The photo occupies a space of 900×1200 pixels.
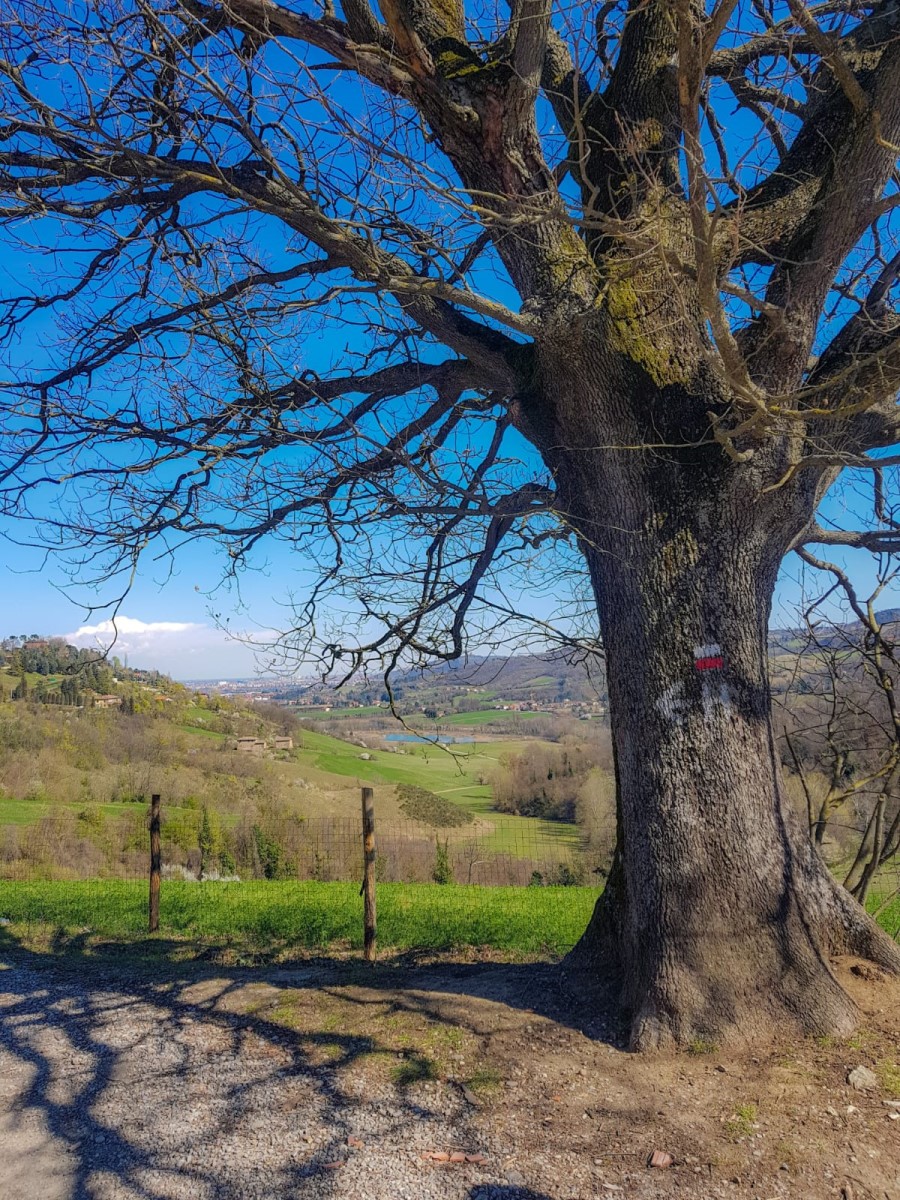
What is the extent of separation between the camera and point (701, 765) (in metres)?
3.78

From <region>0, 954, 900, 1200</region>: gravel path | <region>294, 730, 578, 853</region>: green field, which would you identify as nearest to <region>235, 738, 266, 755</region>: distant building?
<region>294, 730, 578, 853</region>: green field

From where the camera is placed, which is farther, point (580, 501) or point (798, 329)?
point (580, 501)

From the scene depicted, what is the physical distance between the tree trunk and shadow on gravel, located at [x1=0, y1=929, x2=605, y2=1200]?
24.6 inches

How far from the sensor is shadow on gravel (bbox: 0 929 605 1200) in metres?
2.79

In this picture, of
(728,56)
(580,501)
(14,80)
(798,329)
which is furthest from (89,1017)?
(728,56)

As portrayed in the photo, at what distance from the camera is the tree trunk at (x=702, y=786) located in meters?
3.58

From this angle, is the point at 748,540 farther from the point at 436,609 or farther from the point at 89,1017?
the point at 89,1017

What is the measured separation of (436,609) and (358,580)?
1.98ft

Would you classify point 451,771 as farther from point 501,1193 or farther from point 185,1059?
point 501,1193

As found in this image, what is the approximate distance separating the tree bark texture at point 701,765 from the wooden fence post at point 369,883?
2721 millimetres

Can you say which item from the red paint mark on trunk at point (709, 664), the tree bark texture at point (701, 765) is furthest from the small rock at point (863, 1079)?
the red paint mark on trunk at point (709, 664)

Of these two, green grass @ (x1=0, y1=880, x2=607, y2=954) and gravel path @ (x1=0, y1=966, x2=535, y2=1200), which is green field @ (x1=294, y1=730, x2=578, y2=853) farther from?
gravel path @ (x1=0, y1=966, x2=535, y2=1200)

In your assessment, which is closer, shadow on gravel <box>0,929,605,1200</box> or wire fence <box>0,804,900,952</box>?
shadow on gravel <box>0,929,605,1200</box>

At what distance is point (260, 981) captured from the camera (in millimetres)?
5125
